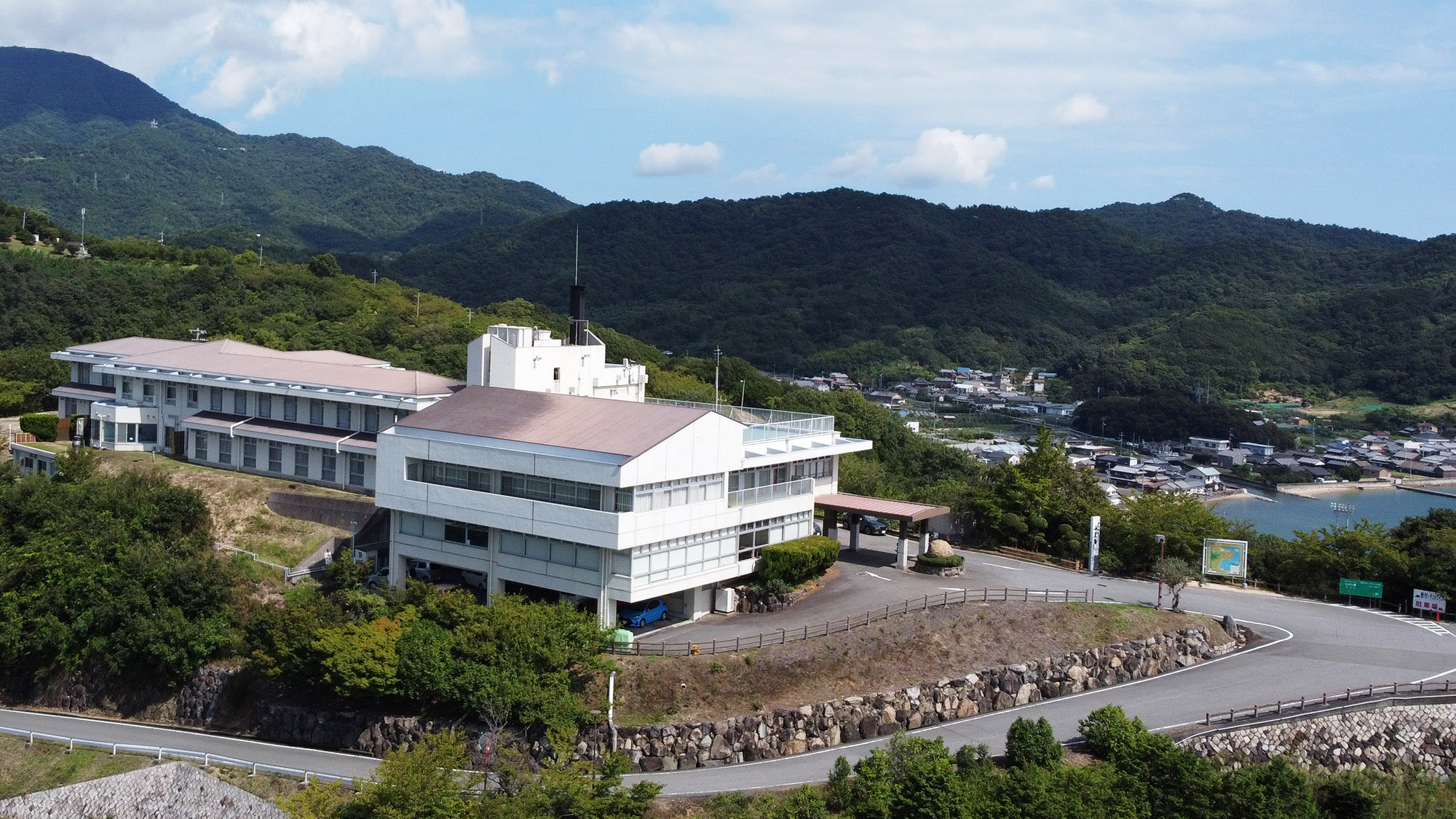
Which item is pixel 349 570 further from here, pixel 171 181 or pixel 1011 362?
pixel 171 181

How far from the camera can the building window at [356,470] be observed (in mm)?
38031

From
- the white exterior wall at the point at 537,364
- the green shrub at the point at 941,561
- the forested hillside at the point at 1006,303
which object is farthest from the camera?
the forested hillside at the point at 1006,303

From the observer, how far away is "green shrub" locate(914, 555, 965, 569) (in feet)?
115

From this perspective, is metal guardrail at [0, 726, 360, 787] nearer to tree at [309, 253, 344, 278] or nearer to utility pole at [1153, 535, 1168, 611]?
utility pole at [1153, 535, 1168, 611]

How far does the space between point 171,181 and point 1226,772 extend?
179271 mm

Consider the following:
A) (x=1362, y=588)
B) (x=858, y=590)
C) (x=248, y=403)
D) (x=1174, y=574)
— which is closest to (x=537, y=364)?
(x=858, y=590)

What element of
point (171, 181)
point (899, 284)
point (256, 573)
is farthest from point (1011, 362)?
point (256, 573)

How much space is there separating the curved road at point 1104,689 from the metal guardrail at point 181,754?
285 mm

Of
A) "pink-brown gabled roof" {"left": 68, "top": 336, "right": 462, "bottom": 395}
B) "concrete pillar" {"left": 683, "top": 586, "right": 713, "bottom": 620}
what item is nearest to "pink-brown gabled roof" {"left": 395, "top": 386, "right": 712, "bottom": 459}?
"pink-brown gabled roof" {"left": 68, "top": 336, "right": 462, "bottom": 395}

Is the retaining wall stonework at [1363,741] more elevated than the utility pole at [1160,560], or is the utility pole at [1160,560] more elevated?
the utility pole at [1160,560]

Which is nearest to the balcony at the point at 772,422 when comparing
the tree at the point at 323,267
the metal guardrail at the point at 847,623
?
the metal guardrail at the point at 847,623

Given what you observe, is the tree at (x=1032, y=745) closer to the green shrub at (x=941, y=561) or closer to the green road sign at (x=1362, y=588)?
the green shrub at (x=941, y=561)

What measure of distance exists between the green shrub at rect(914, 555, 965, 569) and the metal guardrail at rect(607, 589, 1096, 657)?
1730mm

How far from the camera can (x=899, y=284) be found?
179m
